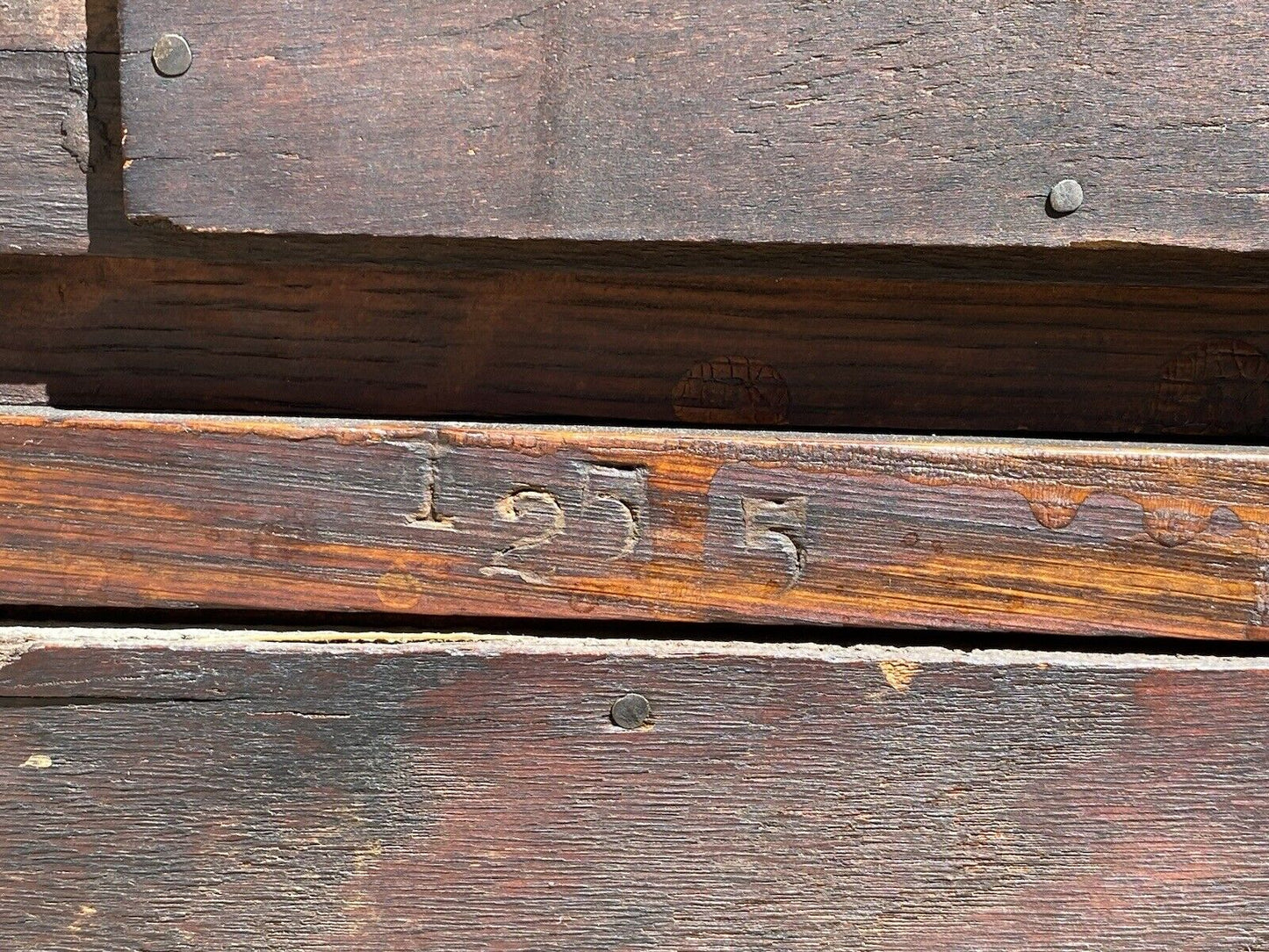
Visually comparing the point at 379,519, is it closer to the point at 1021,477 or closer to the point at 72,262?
the point at 72,262

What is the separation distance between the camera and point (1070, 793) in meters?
0.91

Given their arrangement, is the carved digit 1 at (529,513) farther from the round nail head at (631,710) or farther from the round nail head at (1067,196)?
the round nail head at (1067,196)

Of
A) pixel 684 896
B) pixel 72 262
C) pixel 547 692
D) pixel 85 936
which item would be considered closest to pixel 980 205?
pixel 547 692

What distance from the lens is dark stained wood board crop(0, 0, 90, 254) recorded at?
2.96 ft

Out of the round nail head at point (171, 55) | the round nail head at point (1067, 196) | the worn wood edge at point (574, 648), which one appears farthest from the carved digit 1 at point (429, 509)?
the round nail head at point (1067, 196)

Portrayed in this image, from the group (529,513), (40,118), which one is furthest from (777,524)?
(40,118)

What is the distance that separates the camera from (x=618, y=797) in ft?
3.00

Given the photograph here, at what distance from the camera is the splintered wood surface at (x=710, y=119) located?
32.9 inches

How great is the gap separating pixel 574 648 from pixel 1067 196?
568 millimetres

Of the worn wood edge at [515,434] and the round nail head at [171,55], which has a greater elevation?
the round nail head at [171,55]

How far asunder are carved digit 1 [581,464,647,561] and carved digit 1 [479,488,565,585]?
1.0 inches

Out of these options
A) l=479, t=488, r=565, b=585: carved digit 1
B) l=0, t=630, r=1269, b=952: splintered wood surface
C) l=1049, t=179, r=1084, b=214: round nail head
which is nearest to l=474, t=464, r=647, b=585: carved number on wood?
l=479, t=488, r=565, b=585: carved digit 1

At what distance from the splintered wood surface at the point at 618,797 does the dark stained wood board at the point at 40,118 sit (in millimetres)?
381

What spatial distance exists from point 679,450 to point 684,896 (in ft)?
1.34
